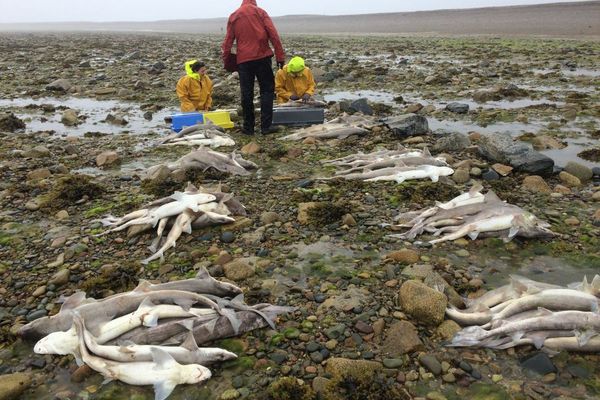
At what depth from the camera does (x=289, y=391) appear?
3.60 meters

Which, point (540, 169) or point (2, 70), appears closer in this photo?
point (540, 169)

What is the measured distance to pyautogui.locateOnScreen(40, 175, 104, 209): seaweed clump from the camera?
7.36 metres

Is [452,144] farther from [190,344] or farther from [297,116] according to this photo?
[190,344]

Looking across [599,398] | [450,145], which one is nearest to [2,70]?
[450,145]

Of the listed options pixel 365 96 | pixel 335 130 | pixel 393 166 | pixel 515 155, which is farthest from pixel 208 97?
pixel 515 155

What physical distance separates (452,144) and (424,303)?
5669 mm

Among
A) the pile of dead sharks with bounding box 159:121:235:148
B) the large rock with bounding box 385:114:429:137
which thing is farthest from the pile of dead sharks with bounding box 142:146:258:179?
the large rock with bounding box 385:114:429:137

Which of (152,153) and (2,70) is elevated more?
(2,70)

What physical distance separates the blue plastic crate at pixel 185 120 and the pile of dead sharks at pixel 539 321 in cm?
836

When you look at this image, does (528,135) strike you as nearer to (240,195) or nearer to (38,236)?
(240,195)

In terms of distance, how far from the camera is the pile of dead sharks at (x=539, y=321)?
3.91 metres

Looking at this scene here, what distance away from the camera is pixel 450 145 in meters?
9.37

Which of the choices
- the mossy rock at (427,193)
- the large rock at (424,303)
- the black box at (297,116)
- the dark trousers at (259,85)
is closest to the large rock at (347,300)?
the large rock at (424,303)

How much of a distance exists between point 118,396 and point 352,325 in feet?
6.83
